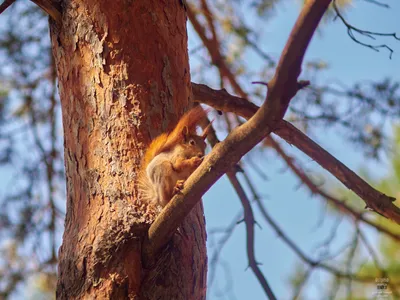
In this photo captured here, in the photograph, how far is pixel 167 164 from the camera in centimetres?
133

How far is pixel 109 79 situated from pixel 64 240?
44cm

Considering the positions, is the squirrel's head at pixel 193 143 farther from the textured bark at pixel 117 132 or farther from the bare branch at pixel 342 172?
the bare branch at pixel 342 172

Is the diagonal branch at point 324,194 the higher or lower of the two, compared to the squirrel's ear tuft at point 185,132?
higher

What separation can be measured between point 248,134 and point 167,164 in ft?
1.32

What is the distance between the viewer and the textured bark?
A: 1.25 m

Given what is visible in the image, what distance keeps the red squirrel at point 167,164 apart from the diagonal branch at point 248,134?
11cm

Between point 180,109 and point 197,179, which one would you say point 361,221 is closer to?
point 180,109

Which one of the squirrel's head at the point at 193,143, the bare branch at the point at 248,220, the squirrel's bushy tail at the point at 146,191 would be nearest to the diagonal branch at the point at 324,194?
the bare branch at the point at 248,220

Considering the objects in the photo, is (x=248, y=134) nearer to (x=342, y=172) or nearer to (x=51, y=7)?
(x=342, y=172)

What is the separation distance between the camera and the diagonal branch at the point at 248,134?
84cm

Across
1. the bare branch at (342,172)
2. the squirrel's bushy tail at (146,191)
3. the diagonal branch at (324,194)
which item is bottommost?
the squirrel's bushy tail at (146,191)

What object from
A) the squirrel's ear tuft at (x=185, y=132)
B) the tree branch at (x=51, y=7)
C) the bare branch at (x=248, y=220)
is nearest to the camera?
the squirrel's ear tuft at (x=185, y=132)

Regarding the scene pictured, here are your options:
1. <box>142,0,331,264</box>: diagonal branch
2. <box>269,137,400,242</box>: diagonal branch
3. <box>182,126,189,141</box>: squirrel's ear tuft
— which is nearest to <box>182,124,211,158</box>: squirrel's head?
<box>182,126,189,141</box>: squirrel's ear tuft

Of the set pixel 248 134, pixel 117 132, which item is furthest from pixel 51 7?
pixel 248 134
